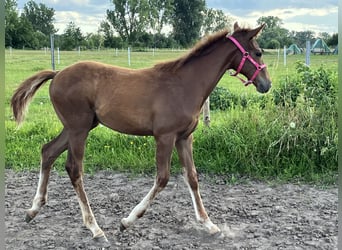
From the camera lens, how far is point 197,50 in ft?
10.3

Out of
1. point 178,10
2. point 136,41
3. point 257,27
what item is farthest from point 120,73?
point 136,41

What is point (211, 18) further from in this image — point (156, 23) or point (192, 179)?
point (192, 179)

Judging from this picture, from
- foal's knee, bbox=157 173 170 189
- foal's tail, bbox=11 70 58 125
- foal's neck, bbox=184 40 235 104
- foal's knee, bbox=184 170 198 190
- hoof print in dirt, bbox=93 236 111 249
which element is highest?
foal's neck, bbox=184 40 235 104

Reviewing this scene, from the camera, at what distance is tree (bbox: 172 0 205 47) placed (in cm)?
577

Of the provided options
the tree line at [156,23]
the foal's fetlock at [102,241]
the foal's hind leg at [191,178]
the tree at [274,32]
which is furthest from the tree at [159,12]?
the foal's fetlock at [102,241]

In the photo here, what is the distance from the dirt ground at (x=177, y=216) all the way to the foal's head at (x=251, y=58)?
1.15 metres

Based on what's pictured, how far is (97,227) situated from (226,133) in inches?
88.9

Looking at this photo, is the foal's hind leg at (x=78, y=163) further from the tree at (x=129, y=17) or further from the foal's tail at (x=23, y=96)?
the tree at (x=129, y=17)

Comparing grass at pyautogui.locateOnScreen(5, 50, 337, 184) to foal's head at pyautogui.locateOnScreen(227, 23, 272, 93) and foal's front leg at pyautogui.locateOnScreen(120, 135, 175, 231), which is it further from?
foal's front leg at pyautogui.locateOnScreen(120, 135, 175, 231)

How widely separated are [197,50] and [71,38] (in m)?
7.82

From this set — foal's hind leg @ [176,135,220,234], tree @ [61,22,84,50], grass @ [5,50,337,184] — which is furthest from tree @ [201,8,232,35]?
tree @ [61,22,84,50]

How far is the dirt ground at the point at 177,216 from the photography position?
9.81 ft

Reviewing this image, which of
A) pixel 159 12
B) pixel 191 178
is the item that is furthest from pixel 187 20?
pixel 191 178

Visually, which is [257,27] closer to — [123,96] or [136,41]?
[123,96]
